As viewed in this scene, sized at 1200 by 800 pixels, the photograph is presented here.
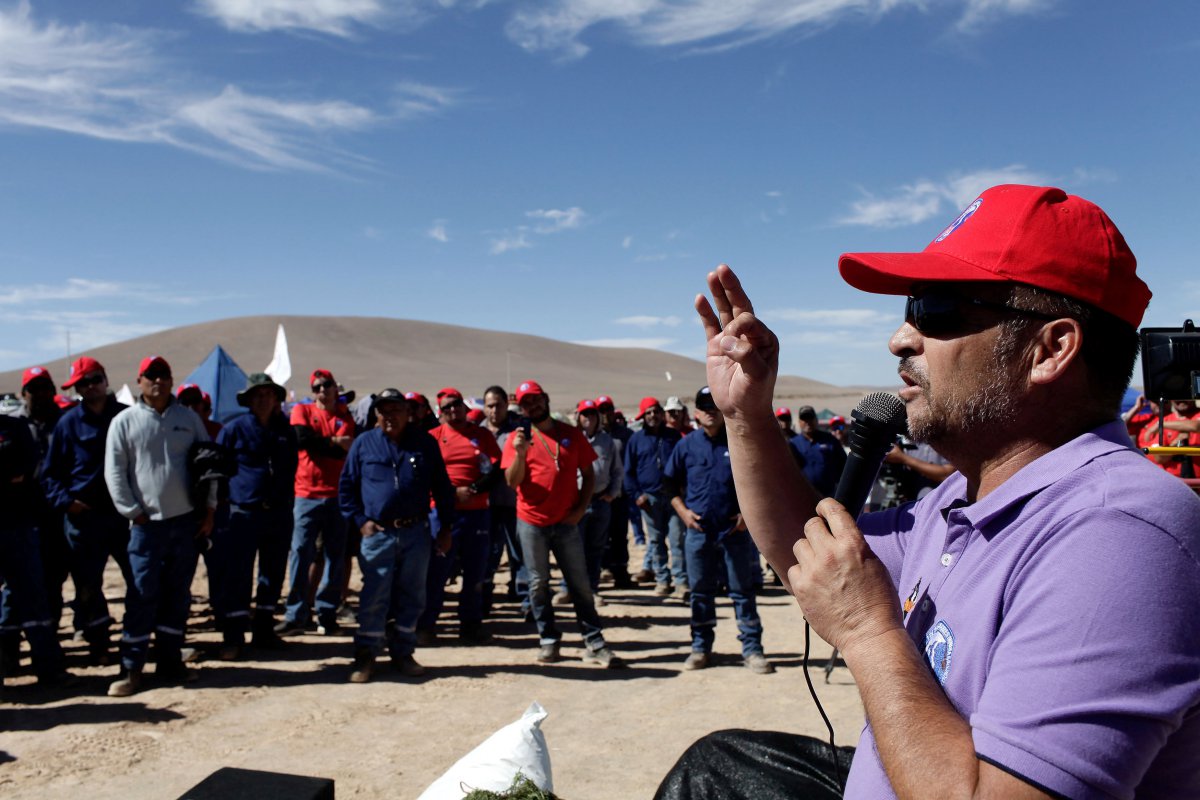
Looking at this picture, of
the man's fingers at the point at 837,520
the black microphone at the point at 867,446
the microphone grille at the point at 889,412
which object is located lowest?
the man's fingers at the point at 837,520

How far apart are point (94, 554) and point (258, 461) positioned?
55.4 inches

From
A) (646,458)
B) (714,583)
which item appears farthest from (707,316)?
(646,458)

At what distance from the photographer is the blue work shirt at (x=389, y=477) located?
23.5 feet

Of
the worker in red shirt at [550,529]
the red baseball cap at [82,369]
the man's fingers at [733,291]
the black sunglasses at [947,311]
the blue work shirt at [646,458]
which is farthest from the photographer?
the blue work shirt at [646,458]

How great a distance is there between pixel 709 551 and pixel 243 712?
3602 millimetres

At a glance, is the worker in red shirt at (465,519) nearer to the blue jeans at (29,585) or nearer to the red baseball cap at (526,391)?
the red baseball cap at (526,391)

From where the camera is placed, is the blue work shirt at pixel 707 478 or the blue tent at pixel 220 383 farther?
the blue tent at pixel 220 383

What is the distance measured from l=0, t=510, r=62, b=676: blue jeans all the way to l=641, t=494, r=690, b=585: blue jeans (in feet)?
20.3

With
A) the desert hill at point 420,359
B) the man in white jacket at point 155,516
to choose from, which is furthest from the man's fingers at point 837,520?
the desert hill at point 420,359

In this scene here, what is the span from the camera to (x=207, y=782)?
3.49 metres

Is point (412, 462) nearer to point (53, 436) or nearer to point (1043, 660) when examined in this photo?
point (53, 436)

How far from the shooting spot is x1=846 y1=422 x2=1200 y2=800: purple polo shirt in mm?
1105

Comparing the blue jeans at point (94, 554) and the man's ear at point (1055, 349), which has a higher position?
the man's ear at point (1055, 349)

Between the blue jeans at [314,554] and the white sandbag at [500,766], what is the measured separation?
16.9ft
